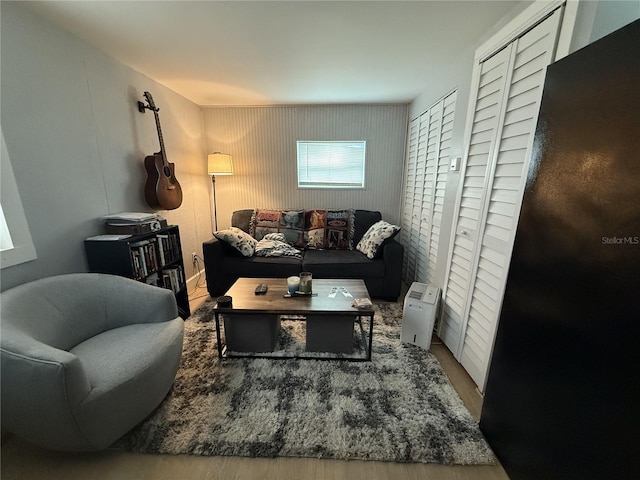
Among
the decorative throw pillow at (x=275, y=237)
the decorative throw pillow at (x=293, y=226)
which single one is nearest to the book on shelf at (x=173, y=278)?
the decorative throw pillow at (x=275, y=237)

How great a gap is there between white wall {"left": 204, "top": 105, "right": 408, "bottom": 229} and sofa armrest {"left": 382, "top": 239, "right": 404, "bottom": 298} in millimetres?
1021

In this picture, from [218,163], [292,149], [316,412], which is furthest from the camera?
[292,149]

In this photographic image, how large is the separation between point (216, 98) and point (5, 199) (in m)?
2.26

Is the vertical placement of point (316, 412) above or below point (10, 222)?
below

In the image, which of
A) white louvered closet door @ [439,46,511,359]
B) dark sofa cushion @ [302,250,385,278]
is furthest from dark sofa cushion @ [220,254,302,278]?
white louvered closet door @ [439,46,511,359]

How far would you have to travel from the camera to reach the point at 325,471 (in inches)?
45.0

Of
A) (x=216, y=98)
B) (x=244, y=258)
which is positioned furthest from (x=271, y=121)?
(x=244, y=258)

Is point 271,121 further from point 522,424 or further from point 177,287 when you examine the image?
point 522,424

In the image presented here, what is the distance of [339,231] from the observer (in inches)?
127

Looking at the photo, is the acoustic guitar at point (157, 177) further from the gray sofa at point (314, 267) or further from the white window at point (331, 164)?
the white window at point (331, 164)

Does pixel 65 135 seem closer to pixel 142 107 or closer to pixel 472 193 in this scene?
pixel 142 107

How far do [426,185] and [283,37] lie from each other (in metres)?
1.78

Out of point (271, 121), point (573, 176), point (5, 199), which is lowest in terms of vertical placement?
point (5, 199)

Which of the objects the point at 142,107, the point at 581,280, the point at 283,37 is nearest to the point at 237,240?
the point at 142,107
